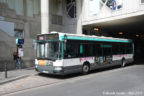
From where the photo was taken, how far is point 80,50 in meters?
11.1

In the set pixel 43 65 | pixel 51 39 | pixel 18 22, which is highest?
pixel 18 22

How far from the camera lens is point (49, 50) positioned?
10227 millimetres

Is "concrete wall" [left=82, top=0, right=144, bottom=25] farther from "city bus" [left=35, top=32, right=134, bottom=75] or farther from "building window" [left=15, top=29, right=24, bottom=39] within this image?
"building window" [left=15, top=29, right=24, bottom=39]

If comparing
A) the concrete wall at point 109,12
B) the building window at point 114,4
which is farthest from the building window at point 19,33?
the building window at point 114,4

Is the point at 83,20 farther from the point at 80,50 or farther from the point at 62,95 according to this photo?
the point at 62,95

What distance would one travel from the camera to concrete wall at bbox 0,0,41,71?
49.1 ft

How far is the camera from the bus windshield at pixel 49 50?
32.2ft

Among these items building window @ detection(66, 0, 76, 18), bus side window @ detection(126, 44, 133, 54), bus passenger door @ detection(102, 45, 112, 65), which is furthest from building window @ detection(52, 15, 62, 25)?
bus side window @ detection(126, 44, 133, 54)

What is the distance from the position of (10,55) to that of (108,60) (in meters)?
9.18

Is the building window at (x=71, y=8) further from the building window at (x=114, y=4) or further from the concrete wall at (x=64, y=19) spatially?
the building window at (x=114, y=4)

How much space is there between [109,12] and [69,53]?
9.83m

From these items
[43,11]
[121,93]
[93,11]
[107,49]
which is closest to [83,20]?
[93,11]

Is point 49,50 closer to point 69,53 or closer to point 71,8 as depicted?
point 69,53

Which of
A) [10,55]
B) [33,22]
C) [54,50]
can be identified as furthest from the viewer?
[33,22]
